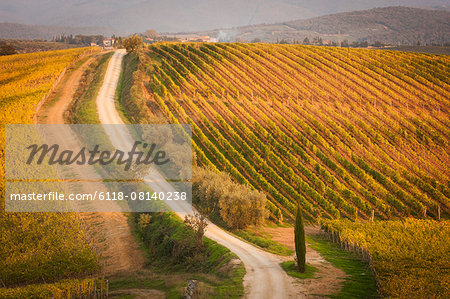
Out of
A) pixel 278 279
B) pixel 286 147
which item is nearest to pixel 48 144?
pixel 286 147

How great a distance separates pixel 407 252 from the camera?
95.9 ft

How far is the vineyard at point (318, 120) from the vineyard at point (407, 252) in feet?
25.5

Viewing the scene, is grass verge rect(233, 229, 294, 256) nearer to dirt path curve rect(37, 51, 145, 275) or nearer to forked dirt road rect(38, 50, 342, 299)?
forked dirt road rect(38, 50, 342, 299)

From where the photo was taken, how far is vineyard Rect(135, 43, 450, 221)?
155 ft

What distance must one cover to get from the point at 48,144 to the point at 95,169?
794 cm

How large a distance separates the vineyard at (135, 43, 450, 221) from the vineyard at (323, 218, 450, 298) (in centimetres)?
778

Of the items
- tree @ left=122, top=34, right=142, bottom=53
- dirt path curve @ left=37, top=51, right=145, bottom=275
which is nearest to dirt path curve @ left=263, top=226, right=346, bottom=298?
dirt path curve @ left=37, top=51, right=145, bottom=275

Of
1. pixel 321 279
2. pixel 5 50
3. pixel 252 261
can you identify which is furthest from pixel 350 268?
pixel 5 50

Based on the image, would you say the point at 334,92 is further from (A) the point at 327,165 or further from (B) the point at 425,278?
(B) the point at 425,278

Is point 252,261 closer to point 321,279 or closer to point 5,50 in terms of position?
point 321,279

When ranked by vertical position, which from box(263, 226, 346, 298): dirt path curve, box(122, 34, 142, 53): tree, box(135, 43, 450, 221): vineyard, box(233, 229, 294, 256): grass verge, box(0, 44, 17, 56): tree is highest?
box(0, 44, 17, 56): tree

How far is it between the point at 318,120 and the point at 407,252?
37.8 meters

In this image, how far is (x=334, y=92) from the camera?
77250 millimetres

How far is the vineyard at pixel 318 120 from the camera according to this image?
155 feet
